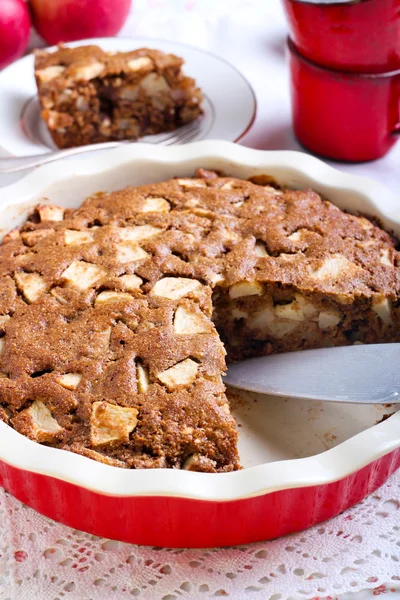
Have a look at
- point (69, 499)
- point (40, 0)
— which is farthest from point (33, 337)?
point (40, 0)

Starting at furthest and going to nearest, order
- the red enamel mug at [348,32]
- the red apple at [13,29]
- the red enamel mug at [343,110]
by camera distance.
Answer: the red apple at [13,29] → the red enamel mug at [343,110] → the red enamel mug at [348,32]

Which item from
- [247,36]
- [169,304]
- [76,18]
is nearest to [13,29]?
[76,18]

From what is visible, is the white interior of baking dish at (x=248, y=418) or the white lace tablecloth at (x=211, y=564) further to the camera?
the white lace tablecloth at (x=211, y=564)

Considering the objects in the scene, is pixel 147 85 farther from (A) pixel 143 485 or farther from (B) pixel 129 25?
(A) pixel 143 485

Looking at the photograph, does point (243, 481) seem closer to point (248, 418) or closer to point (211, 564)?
point (211, 564)

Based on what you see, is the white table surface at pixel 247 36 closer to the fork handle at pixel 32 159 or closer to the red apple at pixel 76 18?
the red apple at pixel 76 18

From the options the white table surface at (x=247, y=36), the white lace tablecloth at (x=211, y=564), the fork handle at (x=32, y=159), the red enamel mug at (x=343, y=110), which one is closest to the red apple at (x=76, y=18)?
the white table surface at (x=247, y=36)
